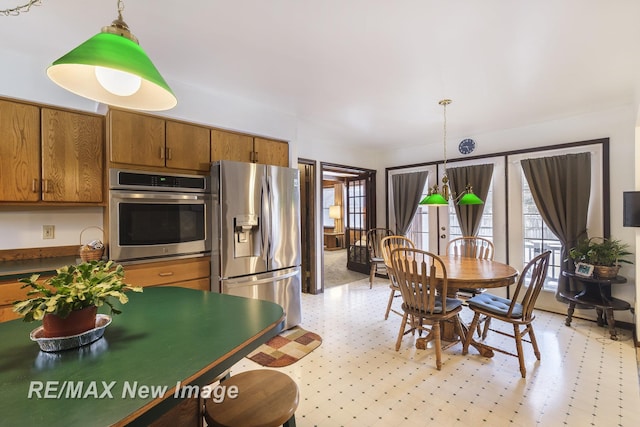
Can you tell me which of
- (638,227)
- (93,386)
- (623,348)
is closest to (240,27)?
(93,386)

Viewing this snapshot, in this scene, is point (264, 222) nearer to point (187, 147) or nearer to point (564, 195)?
point (187, 147)

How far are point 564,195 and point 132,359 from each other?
4.39 m

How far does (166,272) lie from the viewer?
2473 millimetres

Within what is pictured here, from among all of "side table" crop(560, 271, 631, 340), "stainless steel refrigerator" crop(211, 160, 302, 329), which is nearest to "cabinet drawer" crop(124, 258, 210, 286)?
"stainless steel refrigerator" crop(211, 160, 302, 329)

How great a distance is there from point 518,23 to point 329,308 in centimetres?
339

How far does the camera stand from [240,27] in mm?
1836

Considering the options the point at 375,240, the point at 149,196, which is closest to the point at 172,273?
the point at 149,196

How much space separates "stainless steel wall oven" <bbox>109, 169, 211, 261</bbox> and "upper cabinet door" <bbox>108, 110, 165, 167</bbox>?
0.12 m

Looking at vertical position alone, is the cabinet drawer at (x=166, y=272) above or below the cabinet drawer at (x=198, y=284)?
above

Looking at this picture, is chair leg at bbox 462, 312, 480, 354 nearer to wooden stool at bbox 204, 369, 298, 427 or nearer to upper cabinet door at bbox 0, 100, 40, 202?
wooden stool at bbox 204, 369, 298, 427

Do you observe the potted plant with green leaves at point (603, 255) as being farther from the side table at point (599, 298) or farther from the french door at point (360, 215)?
the french door at point (360, 215)

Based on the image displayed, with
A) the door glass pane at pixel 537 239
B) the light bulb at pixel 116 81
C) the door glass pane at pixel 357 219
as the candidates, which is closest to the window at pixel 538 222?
the door glass pane at pixel 537 239

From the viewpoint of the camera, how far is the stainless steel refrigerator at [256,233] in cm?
266

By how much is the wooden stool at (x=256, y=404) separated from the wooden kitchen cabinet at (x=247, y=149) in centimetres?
215
